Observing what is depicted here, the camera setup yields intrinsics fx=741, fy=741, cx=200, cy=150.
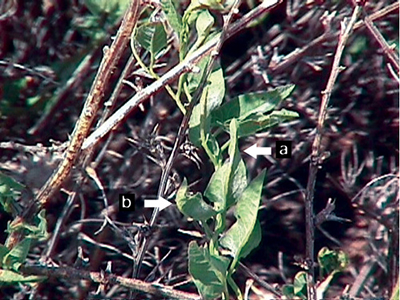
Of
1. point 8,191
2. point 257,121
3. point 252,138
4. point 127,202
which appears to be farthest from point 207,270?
point 252,138

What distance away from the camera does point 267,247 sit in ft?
6.38

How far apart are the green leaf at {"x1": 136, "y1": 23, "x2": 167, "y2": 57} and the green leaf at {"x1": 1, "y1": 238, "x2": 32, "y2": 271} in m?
0.33

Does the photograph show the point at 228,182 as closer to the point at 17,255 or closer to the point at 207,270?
the point at 207,270

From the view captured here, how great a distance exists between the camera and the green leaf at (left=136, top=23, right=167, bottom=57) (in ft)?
3.38

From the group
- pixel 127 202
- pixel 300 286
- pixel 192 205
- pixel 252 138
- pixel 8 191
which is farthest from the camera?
pixel 252 138

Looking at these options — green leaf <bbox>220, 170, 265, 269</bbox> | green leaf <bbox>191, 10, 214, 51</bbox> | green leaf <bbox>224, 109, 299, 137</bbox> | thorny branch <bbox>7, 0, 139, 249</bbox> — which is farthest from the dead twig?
green leaf <bbox>191, 10, 214, 51</bbox>

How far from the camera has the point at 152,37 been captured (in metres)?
1.03

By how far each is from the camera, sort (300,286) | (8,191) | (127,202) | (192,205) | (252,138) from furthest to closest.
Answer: (252,138)
(127,202)
(300,286)
(8,191)
(192,205)

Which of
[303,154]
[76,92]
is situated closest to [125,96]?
[76,92]

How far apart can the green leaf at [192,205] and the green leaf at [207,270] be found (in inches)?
1.7

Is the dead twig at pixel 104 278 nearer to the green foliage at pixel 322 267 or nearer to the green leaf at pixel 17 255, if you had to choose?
the green leaf at pixel 17 255

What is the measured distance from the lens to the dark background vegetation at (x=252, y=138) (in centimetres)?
167

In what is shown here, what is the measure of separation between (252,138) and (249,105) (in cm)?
73

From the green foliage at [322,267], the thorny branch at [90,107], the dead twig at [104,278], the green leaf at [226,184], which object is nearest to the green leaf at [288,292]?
the green foliage at [322,267]
